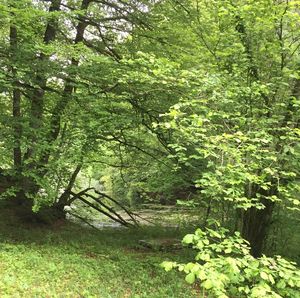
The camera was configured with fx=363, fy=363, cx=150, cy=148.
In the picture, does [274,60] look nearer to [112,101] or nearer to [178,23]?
[178,23]

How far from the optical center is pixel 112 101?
7453 millimetres

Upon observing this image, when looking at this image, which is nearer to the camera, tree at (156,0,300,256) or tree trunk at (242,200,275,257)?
tree at (156,0,300,256)

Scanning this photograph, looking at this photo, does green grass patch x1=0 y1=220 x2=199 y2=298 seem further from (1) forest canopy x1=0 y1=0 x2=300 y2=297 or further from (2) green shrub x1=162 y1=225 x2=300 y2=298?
(2) green shrub x1=162 y1=225 x2=300 y2=298

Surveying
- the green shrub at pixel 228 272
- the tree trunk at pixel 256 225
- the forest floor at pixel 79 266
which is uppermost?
the green shrub at pixel 228 272

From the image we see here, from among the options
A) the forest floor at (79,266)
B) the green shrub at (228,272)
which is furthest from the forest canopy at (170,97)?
the forest floor at (79,266)

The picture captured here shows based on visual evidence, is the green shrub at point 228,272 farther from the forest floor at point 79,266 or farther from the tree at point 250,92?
the forest floor at point 79,266

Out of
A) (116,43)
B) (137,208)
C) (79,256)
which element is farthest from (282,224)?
(137,208)

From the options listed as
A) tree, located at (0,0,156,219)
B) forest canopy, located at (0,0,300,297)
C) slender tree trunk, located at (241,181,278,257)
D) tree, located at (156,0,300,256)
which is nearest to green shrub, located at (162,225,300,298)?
forest canopy, located at (0,0,300,297)

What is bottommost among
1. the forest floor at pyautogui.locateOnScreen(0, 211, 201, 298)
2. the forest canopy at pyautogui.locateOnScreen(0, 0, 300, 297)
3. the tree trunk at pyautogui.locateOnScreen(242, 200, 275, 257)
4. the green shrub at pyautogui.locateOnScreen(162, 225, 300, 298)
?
the forest floor at pyautogui.locateOnScreen(0, 211, 201, 298)

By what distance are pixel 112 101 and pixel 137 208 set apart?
10868 mm

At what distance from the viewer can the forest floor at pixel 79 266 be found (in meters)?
5.36

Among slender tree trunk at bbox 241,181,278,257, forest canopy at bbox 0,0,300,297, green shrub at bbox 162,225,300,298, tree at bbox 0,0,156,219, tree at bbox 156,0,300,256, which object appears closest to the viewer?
green shrub at bbox 162,225,300,298

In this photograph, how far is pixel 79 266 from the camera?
6305 millimetres

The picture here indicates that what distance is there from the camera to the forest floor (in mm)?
5355
